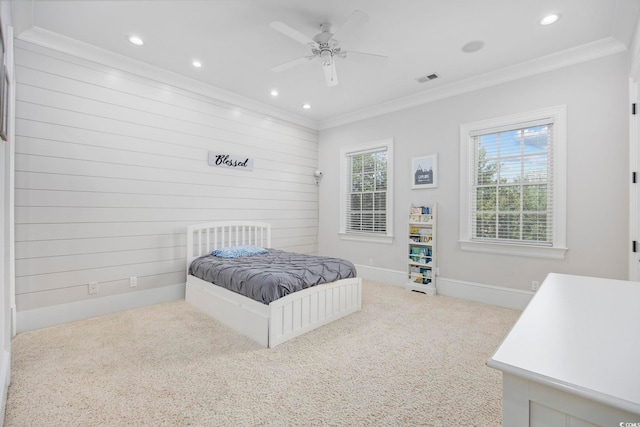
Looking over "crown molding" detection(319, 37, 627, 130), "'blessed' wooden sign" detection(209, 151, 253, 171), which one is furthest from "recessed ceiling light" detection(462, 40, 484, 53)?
"'blessed' wooden sign" detection(209, 151, 253, 171)

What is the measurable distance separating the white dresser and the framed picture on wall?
3.25 meters

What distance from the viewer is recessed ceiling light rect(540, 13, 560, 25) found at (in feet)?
8.34

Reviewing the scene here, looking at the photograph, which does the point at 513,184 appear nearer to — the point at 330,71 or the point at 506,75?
the point at 506,75

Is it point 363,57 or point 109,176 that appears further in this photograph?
point 109,176

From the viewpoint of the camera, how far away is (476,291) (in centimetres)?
379

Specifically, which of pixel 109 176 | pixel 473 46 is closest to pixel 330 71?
pixel 473 46

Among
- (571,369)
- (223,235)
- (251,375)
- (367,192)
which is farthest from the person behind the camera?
(367,192)

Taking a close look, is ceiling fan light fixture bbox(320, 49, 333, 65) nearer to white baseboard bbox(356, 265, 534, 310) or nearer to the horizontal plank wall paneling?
the horizontal plank wall paneling

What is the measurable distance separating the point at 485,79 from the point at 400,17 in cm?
175

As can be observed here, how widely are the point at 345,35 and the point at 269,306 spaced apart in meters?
2.35

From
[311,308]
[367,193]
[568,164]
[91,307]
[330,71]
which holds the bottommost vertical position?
[91,307]

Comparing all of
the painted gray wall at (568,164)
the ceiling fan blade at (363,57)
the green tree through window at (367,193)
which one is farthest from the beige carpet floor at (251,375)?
the ceiling fan blade at (363,57)

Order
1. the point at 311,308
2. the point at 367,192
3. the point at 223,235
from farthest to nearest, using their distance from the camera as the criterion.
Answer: the point at 367,192
the point at 223,235
the point at 311,308

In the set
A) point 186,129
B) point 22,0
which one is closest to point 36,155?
point 22,0
